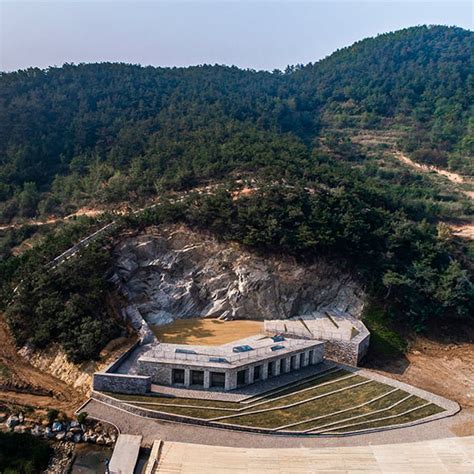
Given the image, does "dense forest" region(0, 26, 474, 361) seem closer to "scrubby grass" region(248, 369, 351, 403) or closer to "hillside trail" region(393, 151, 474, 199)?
"hillside trail" region(393, 151, 474, 199)

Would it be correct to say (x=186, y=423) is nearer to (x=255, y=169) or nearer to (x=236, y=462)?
(x=236, y=462)

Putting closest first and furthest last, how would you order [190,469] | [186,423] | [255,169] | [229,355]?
[190,469] → [186,423] → [229,355] → [255,169]

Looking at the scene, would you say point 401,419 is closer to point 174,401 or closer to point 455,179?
point 174,401

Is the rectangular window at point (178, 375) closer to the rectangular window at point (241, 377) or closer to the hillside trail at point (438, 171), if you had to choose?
the rectangular window at point (241, 377)

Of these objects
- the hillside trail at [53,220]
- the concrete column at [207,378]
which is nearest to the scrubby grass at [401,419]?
the concrete column at [207,378]

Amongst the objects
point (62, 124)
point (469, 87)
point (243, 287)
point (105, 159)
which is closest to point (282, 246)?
point (243, 287)

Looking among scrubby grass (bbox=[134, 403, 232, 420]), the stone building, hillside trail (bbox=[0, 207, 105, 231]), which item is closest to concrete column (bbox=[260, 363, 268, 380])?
the stone building
